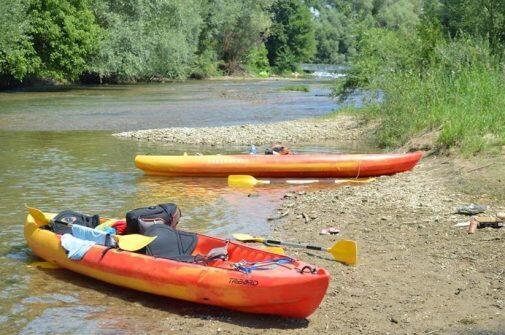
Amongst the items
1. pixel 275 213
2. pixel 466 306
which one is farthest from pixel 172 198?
pixel 466 306

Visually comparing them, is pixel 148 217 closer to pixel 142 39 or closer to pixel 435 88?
pixel 435 88

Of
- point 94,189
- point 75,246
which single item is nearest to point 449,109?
point 94,189

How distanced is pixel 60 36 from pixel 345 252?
29.7 meters

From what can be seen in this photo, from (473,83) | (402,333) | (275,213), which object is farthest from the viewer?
(473,83)

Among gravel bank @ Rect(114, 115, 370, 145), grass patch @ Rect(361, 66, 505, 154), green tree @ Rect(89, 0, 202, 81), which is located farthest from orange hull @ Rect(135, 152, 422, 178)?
green tree @ Rect(89, 0, 202, 81)

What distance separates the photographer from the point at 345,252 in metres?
6.47

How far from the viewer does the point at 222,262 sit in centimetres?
624

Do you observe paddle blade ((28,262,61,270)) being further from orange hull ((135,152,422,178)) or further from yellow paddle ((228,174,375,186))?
orange hull ((135,152,422,178))

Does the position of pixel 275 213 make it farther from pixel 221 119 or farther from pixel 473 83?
pixel 221 119

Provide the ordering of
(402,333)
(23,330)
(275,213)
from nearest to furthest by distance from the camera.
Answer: (402,333) < (23,330) < (275,213)

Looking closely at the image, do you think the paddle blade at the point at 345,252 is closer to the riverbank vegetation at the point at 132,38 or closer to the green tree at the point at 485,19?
the green tree at the point at 485,19

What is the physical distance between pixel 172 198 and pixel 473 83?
618 centimetres

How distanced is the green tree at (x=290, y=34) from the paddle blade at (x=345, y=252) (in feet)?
194

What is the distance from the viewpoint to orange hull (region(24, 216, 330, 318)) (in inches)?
203
